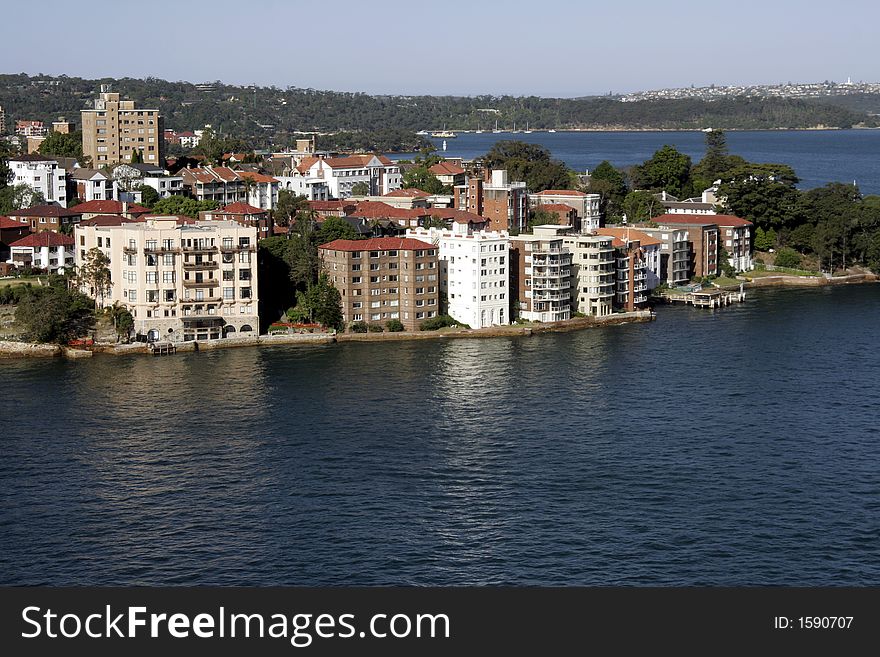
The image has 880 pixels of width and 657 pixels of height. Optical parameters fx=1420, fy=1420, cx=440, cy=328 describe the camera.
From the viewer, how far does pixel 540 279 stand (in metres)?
28.6

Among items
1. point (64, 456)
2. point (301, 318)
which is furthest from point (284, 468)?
point (301, 318)

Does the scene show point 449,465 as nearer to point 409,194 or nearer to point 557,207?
point 557,207

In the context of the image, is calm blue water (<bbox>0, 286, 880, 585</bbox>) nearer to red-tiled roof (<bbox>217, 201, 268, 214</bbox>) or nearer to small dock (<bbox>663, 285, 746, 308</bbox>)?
small dock (<bbox>663, 285, 746, 308</bbox>)

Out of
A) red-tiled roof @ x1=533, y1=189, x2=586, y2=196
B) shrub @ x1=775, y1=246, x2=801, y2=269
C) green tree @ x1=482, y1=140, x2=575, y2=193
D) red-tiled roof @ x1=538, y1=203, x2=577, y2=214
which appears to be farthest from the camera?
green tree @ x1=482, y1=140, x2=575, y2=193

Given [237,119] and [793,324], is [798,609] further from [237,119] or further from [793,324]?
[237,119]

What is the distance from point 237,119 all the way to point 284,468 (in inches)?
3311

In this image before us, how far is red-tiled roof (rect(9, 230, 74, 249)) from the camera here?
30.2 metres

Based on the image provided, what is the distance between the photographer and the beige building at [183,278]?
26.5 m

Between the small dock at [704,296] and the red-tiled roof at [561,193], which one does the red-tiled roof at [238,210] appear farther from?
the small dock at [704,296]

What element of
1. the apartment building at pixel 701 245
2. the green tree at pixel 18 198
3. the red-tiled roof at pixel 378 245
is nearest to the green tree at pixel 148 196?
the green tree at pixel 18 198

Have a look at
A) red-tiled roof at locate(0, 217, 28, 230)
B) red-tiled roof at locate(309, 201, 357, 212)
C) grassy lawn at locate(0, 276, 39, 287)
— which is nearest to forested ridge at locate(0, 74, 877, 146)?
red-tiled roof at locate(309, 201, 357, 212)

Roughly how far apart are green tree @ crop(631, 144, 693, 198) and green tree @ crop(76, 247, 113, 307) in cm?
2208

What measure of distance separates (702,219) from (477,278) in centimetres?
1066

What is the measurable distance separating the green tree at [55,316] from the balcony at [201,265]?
6.57 ft
